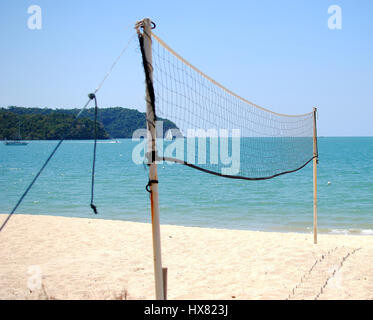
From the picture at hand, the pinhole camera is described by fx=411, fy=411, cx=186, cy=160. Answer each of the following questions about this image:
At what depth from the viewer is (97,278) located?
5621 millimetres

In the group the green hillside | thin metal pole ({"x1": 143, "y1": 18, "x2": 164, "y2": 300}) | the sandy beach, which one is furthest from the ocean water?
the green hillside

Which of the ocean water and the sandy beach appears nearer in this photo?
the sandy beach

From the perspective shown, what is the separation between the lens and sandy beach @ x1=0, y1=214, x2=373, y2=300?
499 centimetres

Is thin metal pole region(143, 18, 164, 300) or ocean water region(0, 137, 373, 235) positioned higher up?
thin metal pole region(143, 18, 164, 300)

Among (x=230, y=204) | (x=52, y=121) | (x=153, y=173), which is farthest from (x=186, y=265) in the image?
(x=52, y=121)

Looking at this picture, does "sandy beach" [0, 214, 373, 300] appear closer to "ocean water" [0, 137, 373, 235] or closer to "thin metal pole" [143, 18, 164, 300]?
"thin metal pole" [143, 18, 164, 300]

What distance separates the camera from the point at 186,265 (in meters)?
6.32

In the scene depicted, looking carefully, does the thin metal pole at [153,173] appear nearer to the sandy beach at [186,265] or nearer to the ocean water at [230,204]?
the sandy beach at [186,265]

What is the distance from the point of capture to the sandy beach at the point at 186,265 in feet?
16.4

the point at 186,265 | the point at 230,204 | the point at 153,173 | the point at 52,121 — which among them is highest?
the point at 52,121

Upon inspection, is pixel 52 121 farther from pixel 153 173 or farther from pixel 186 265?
pixel 153 173

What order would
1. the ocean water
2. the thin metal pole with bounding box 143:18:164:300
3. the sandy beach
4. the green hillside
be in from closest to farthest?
the thin metal pole with bounding box 143:18:164:300, the sandy beach, the ocean water, the green hillside
